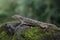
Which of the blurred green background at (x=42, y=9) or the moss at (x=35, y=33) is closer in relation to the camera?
the moss at (x=35, y=33)

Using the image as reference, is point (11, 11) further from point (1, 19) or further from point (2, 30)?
point (2, 30)

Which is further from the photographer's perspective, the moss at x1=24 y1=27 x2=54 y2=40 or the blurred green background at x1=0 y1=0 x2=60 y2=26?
the blurred green background at x1=0 y1=0 x2=60 y2=26

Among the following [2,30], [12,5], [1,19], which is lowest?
[1,19]

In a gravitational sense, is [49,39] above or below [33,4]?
above

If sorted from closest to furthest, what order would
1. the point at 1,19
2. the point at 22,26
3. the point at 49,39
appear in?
1. the point at 49,39
2. the point at 22,26
3. the point at 1,19

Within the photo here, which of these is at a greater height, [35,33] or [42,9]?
[35,33]

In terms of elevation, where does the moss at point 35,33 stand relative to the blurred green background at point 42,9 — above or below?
above

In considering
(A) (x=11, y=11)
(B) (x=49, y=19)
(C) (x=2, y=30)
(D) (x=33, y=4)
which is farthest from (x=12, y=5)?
(C) (x=2, y=30)

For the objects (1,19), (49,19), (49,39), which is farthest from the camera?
(1,19)

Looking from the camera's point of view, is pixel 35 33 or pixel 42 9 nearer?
pixel 35 33

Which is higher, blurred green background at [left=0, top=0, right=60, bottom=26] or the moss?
the moss

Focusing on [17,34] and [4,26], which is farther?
[4,26]
